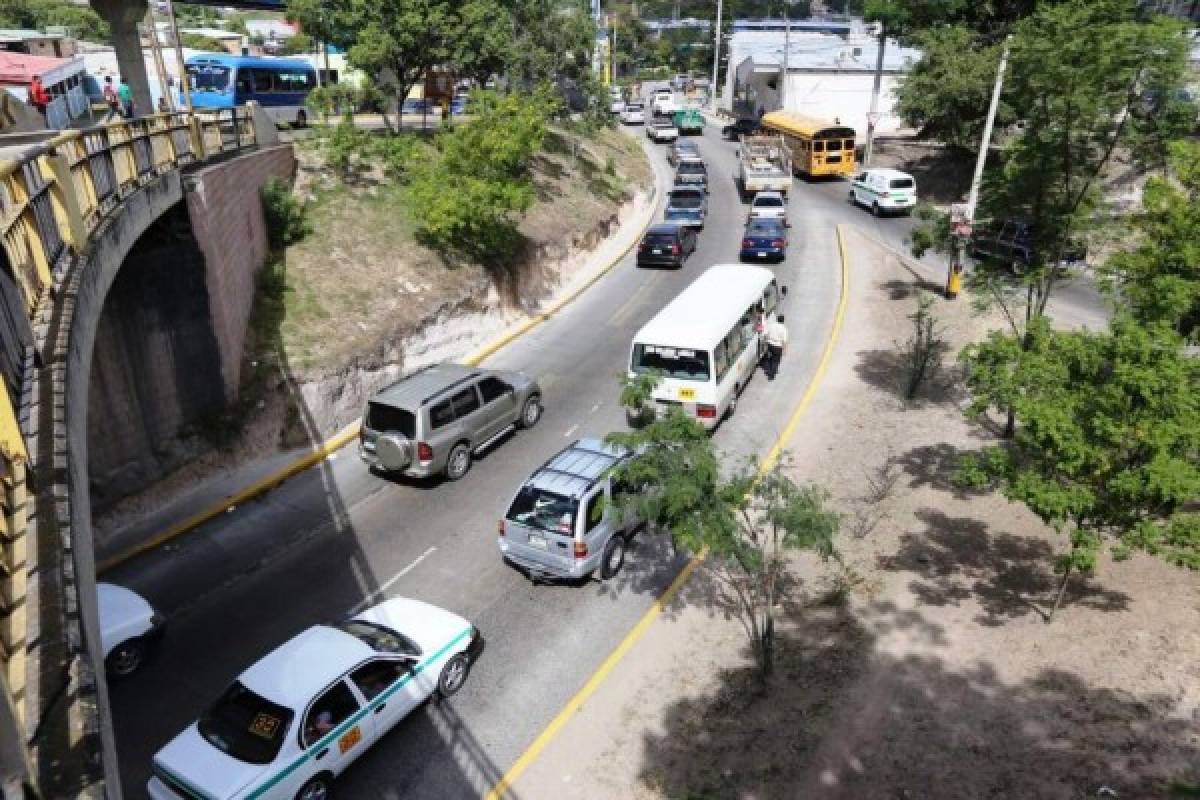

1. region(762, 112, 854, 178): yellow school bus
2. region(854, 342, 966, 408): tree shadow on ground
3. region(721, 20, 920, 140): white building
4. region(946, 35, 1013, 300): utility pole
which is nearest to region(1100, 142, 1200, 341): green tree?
region(854, 342, 966, 408): tree shadow on ground

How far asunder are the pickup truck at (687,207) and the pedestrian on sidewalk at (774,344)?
14.5 meters

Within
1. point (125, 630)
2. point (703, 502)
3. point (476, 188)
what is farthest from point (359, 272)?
point (703, 502)

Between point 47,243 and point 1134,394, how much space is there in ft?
42.1

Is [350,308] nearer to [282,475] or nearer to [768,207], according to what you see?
[282,475]

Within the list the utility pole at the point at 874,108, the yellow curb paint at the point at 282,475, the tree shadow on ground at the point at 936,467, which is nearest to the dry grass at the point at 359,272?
the yellow curb paint at the point at 282,475

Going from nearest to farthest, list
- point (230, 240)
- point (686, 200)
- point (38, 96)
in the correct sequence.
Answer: point (230, 240)
point (38, 96)
point (686, 200)

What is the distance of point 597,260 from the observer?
3262cm

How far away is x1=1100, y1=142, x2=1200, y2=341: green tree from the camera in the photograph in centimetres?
1162

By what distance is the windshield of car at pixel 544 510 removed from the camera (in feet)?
40.9

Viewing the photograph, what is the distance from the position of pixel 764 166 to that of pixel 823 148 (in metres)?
5.48

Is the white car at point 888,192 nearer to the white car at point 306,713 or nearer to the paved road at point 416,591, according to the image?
the paved road at point 416,591

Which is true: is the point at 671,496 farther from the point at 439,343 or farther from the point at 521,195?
the point at 521,195

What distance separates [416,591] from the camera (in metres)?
13.1

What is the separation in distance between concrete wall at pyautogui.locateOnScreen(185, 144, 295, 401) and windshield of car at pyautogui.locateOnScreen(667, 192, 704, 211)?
19.4 meters
